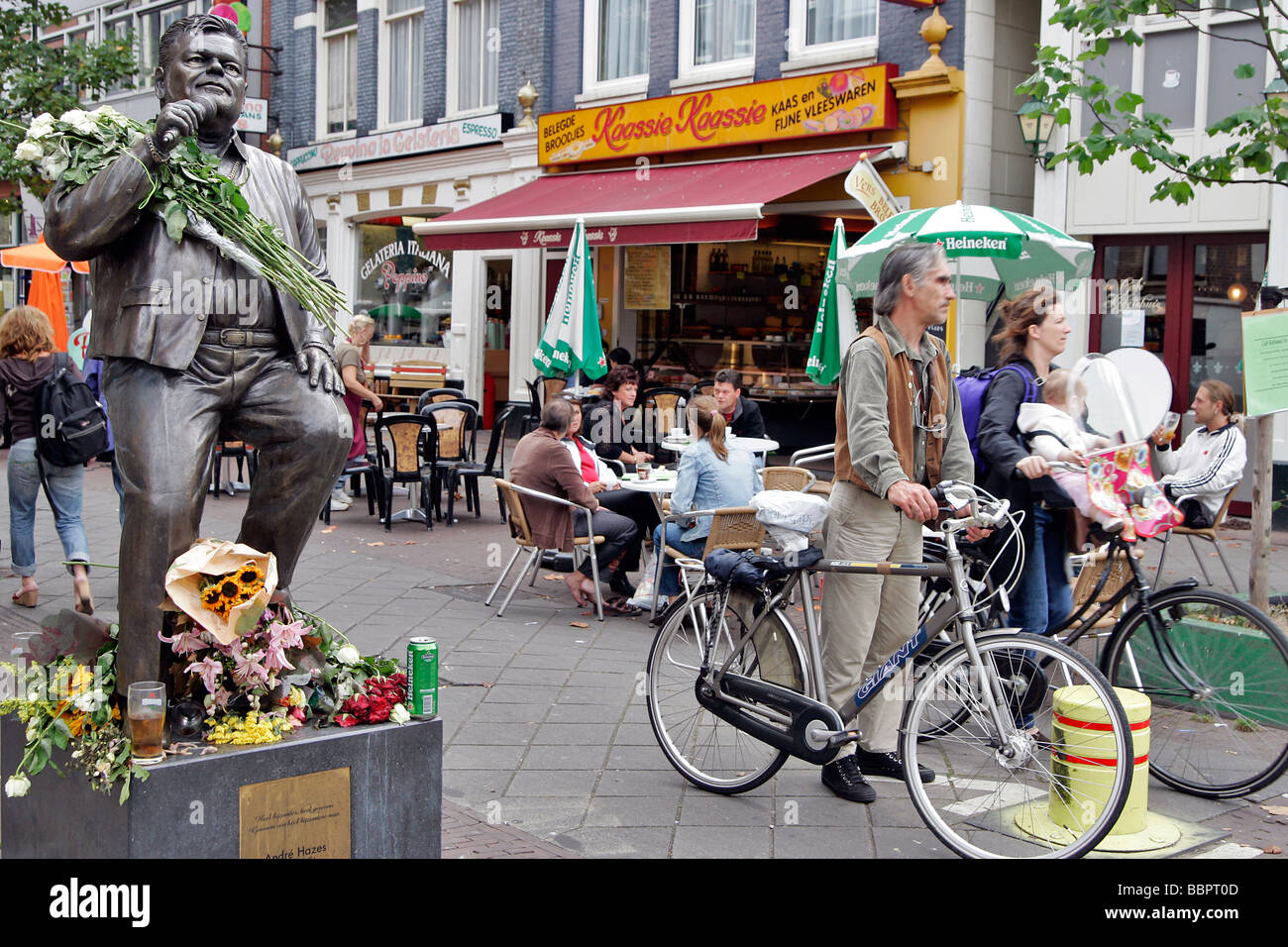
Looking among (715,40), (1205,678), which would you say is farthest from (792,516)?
(715,40)

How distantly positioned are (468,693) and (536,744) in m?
0.83

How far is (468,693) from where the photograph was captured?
602cm

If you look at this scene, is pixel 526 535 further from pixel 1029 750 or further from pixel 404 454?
pixel 1029 750

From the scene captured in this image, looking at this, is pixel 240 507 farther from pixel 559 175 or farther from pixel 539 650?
pixel 559 175

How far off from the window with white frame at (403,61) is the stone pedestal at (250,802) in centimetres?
1812

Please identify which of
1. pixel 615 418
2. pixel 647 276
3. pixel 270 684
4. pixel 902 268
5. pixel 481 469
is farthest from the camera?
pixel 647 276

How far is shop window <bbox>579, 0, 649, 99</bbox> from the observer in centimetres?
1708

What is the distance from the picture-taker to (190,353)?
3.61 meters

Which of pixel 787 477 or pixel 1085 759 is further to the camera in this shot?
pixel 787 477

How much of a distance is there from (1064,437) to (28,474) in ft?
19.4

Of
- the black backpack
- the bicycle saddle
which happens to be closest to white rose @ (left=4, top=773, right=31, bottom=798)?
the bicycle saddle

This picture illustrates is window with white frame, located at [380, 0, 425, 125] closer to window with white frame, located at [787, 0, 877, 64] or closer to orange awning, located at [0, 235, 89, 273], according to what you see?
orange awning, located at [0, 235, 89, 273]

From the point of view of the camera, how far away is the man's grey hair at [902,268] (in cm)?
445
